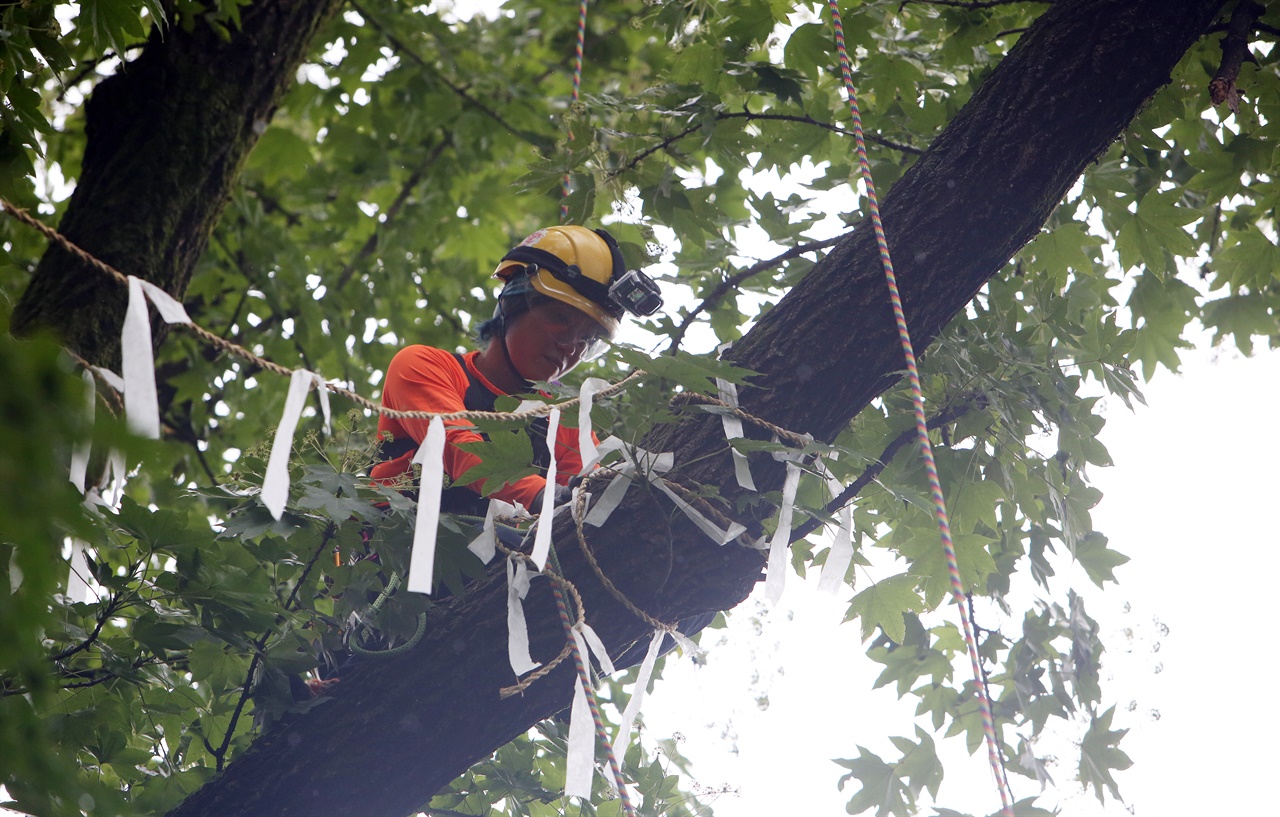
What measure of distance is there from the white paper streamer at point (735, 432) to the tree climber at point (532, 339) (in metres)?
0.72

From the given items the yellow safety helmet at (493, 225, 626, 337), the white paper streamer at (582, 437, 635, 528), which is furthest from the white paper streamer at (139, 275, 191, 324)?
the yellow safety helmet at (493, 225, 626, 337)

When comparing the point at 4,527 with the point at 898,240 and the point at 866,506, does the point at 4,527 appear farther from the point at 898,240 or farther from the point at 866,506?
the point at 866,506

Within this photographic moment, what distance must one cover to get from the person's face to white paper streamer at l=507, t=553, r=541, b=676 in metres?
1.13

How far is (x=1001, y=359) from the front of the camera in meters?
2.90

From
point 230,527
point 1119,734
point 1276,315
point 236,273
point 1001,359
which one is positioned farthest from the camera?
point 236,273

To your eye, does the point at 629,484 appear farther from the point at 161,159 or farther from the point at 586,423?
the point at 161,159

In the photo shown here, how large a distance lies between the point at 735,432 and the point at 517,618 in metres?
0.62

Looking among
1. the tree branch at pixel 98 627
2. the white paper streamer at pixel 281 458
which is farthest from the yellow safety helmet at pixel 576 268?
the tree branch at pixel 98 627

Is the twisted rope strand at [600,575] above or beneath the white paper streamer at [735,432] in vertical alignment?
beneath

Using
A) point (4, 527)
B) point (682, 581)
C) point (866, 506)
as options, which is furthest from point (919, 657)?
point (4, 527)

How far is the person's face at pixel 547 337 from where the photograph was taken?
348cm

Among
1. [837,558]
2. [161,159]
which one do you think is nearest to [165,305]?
[837,558]

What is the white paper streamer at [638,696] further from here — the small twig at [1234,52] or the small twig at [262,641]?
the small twig at [1234,52]

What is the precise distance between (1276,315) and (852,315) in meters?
2.63
